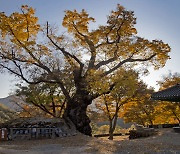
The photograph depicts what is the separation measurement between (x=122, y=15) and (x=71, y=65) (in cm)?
532

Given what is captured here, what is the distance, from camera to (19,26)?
17.1 m

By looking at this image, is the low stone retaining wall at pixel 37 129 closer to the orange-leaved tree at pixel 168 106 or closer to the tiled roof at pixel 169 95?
the tiled roof at pixel 169 95

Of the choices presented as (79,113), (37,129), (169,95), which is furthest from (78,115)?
(169,95)

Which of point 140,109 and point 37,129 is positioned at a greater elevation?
point 140,109

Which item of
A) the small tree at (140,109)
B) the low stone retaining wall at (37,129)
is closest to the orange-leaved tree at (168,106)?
the small tree at (140,109)

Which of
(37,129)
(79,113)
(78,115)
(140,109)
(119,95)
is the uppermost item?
(119,95)

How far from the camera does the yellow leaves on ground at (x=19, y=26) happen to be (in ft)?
54.5

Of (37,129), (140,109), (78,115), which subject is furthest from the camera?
(140,109)

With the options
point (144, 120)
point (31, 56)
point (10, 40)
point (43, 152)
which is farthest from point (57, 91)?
point (43, 152)

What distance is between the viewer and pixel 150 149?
986 cm

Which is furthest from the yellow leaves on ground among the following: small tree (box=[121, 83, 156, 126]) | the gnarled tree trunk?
small tree (box=[121, 83, 156, 126])

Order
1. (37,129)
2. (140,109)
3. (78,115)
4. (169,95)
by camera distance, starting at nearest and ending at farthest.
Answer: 1. (37,129)
2. (169,95)
3. (78,115)
4. (140,109)

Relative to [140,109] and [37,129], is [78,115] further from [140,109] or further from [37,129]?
[140,109]

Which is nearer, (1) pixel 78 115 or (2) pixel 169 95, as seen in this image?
(2) pixel 169 95
